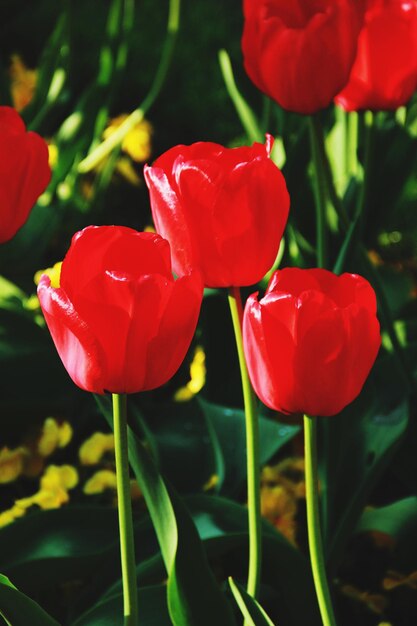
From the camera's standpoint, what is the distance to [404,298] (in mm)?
1512

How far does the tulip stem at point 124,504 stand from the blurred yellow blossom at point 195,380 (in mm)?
621

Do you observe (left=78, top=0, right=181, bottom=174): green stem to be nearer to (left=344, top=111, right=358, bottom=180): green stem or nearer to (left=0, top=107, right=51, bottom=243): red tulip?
(left=344, top=111, right=358, bottom=180): green stem

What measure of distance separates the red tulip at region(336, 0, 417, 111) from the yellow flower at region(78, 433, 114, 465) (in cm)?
48

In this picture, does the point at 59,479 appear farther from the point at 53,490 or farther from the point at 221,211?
the point at 221,211

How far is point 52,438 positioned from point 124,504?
529mm

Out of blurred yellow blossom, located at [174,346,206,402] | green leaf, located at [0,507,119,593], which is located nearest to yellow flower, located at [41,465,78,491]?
green leaf, located at [0,507,119,593]

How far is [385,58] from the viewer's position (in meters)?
1.12

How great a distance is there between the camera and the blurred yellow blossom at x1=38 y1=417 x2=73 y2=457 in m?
1.17

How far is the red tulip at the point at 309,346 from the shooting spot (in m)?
0.65

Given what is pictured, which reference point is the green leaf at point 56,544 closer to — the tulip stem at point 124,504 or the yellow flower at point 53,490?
the yellow flower at point 53,490

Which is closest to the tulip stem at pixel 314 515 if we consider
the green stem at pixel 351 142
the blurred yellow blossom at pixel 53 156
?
the green stem at pixel 351 142

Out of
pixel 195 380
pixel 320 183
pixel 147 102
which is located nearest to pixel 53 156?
pixel 147 102

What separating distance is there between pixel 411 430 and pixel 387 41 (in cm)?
45

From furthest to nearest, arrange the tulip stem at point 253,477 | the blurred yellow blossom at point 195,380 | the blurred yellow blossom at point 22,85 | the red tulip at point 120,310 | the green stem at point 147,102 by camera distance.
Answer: the blurred yellow blossom at point 22,85
the green stem at point 147,102
the blurred yellow blossom at point 195,380
the tulip stem at point 253,477
the red tulip at point 120,310
